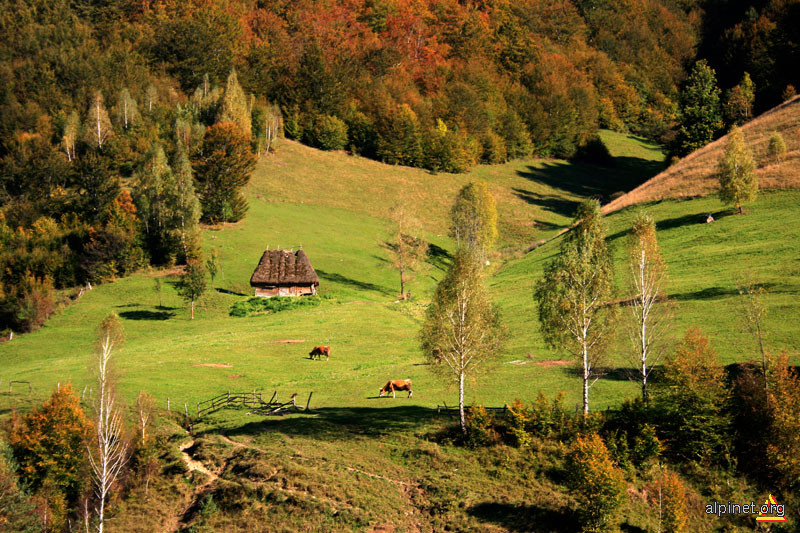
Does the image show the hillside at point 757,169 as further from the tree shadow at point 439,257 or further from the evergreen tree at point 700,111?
the tree shadow at point 439,257

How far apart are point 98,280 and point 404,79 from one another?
11036 cm

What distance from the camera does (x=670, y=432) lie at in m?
35.2

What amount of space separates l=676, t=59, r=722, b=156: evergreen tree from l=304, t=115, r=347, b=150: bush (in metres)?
66.2

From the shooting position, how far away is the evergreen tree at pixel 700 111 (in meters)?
116

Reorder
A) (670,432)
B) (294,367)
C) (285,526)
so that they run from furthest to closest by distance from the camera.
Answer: (294,367) < (670,432) < (285,526)

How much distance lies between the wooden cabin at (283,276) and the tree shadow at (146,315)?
1114 cm

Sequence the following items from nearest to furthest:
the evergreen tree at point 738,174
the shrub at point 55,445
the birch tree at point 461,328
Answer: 1. the shrub at point 55,445
2. the birch tree at point 461,328
3. the evergreen tree at point 738,174

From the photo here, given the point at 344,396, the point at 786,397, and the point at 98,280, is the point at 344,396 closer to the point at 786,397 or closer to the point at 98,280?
the point at 786,397

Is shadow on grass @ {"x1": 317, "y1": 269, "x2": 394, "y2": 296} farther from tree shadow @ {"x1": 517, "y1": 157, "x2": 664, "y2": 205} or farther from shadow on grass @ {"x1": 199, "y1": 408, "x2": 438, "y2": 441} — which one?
tree shadow @ {"x1": 517, "y1": 157, "x2": 664, "y2": 205}

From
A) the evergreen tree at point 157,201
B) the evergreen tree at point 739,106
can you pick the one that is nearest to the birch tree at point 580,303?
the evergreen tree at point 157,201

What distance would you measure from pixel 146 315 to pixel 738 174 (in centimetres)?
6489

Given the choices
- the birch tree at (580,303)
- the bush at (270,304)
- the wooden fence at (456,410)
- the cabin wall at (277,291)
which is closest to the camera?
the birch tree at (580,303)

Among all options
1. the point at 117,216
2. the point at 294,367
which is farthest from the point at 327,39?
the point at 294,367

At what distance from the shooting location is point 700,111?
380 feet
